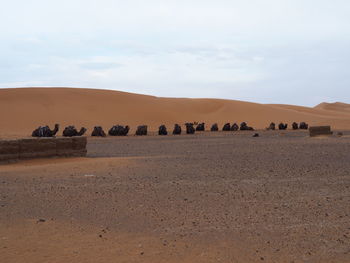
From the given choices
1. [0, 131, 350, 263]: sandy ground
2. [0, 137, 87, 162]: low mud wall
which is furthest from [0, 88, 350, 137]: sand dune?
[0, 131, 350, 263]: sandy ground

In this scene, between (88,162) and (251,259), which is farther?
(88,162)

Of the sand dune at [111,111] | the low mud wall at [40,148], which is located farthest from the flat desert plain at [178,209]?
the sand dune at [111,111]

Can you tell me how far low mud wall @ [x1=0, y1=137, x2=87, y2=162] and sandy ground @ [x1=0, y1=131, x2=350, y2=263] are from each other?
1729mm

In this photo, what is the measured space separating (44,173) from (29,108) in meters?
47.7

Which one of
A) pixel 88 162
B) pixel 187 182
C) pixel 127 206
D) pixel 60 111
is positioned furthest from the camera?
pixel 60 111

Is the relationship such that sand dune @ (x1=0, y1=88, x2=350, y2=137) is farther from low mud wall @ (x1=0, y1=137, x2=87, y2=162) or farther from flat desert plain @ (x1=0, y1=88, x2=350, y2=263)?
flat desert plain @ (x1=0, y1=88, x2=350, y2=263)

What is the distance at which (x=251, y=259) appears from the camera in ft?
18.4

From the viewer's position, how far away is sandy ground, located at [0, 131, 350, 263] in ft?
19.2

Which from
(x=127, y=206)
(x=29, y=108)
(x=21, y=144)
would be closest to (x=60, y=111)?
(x=29, y=108)

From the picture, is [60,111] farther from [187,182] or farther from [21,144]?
[187,182]

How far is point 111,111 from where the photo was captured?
60938 millimetres

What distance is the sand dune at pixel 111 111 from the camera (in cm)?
5312

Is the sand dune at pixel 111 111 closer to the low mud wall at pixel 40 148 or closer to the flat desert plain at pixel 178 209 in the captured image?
the low mud wall at pixel 40 148

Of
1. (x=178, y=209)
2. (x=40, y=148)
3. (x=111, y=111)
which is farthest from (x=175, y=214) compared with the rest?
(x=111, y=111)
